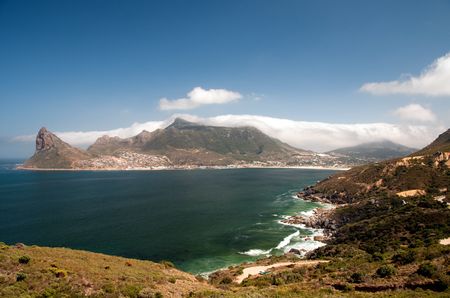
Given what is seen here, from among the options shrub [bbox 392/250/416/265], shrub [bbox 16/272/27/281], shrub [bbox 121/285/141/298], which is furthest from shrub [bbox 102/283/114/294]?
shrub [bbox 392/250/416/265]

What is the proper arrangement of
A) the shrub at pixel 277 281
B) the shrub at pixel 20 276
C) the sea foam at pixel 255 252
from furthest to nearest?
the sea foam at pixel 255 252 < the shrub at pixel 277 281 < the shrub at pixel 20 276

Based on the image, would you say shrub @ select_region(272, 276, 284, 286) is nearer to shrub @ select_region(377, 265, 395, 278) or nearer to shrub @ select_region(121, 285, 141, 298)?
shrub @ select_region(377, 265, 395, 278)

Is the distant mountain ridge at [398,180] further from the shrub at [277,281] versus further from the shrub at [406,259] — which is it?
the shrub at [277,281]

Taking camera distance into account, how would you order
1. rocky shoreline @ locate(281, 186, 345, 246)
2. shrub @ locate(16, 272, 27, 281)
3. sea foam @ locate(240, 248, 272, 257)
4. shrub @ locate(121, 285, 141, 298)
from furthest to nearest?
rocky shoreline @ locate(281, 186, 345, 246)
sea foam @ locate(240, 248, 272, 257)
shrub @ locate(16, 272, 27, 281)
shrub @ locate(121, 285, 141, 298)

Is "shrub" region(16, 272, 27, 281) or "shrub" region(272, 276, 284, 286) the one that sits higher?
"shrub" region(16, 272, 27, 281)

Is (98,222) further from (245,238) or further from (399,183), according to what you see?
(399,183)

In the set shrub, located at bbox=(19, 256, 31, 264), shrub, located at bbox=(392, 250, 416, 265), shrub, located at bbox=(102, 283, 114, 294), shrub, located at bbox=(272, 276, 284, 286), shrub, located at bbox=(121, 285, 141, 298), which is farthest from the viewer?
shrub, located at bbox=(272, 276, 284, 286)

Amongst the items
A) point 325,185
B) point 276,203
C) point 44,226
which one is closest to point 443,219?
point 276,203

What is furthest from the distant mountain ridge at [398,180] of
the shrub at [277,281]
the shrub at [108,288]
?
the shrub at [108,288]

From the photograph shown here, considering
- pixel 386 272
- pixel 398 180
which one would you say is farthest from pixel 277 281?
pixel 398 180

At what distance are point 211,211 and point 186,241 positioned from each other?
44.6 metres

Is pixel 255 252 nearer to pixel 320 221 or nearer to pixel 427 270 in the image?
pixel 320 221

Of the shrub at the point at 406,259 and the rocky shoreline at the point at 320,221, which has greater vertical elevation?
the shrub at the point at 406,259

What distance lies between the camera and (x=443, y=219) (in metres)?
68.4
